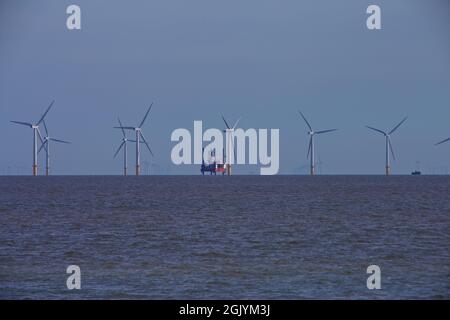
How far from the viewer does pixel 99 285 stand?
3922cm

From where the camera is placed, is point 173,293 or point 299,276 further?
point 299,276

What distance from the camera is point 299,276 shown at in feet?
137

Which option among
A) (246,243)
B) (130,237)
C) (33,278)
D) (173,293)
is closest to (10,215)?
(130,237)

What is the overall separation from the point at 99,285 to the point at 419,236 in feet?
97.2

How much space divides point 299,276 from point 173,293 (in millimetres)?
6950

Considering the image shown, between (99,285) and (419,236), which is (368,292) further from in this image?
(419,236)

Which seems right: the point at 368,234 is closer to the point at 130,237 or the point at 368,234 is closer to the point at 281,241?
the point at 281,241

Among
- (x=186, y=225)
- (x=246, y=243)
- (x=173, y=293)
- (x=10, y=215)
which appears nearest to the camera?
(x=173, y=293)
